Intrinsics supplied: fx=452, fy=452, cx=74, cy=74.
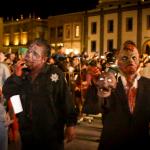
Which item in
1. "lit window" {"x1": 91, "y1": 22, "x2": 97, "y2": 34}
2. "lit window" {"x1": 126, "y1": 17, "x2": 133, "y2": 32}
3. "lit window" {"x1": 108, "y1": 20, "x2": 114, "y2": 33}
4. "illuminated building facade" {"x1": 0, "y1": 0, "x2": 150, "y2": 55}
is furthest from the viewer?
"lit window" {"x1": 91, "y1": 22, "x2": 97, "y2": 34}

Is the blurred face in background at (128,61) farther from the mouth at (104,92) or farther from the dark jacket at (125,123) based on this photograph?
the mouth at (104,92)

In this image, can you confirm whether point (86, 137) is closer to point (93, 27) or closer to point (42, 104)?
point (42, 104)

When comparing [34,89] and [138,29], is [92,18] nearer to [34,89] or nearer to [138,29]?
[138,29]

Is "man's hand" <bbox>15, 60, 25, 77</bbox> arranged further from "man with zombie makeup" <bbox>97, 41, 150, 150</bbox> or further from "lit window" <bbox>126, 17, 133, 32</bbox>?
"lit window" <bbox>126, 17, 133, 32</bbox>

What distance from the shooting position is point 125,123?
171 inches

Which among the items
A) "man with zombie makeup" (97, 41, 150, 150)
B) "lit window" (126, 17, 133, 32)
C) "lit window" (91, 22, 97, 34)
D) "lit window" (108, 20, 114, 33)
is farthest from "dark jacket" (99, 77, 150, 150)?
"lit window" (91, 22, 97, 34)

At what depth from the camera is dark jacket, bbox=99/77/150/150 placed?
4.34 m

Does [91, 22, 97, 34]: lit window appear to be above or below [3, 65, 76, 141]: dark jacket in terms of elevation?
above

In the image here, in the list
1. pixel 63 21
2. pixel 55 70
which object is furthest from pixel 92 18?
pixel 55 70

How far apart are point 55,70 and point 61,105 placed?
0.41m

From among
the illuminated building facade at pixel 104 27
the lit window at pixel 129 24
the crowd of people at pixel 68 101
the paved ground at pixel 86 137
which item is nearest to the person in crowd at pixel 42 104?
the crowd of people at pixel 68 101

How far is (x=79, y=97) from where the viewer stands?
1368cm

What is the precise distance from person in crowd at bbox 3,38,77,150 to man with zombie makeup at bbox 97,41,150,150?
84cm

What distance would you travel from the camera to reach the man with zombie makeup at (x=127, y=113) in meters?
4.34
